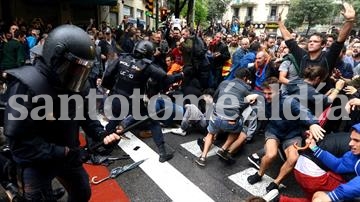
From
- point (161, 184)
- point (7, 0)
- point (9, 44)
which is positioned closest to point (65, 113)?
A: point (161, 184)

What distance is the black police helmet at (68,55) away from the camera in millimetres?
2113

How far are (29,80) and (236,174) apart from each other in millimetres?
3294

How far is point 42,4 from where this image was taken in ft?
52.3

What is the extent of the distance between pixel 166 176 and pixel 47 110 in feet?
8.40

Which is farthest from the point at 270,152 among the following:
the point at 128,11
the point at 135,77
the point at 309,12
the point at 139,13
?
the point at 309,12

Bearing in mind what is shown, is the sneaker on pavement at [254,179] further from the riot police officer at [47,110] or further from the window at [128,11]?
the window at [128,11]

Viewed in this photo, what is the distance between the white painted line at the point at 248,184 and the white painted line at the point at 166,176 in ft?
1.92

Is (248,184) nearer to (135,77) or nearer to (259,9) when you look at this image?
(135,77)

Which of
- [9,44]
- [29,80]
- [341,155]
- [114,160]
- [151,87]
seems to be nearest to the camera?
[29,80]

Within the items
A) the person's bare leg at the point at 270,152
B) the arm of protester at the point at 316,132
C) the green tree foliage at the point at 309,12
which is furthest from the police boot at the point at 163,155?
the green tree foliage at the point at 309,12

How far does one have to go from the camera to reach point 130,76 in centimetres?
471

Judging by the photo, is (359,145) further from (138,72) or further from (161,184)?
(138,72)

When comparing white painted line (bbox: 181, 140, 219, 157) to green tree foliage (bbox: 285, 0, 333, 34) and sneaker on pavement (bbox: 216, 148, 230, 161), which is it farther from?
green tree foliage (bbox: 285, 0, 333, 34)

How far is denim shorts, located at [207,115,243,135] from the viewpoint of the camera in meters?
4.68
